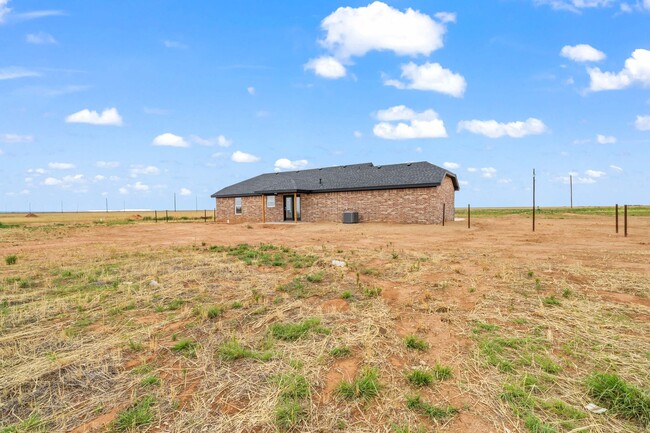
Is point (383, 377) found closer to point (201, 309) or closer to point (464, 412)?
point (464, 412)

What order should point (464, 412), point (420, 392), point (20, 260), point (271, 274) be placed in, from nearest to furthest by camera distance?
point (464, 412), point (420, 392), point (271, 274), point (20, 260)

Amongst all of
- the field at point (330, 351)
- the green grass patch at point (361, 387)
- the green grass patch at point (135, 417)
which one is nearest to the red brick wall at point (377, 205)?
the field at point (330, 351)

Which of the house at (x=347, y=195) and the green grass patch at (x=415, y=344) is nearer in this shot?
the green grass patch at (x=415, y=344)

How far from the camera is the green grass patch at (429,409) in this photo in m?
3.10

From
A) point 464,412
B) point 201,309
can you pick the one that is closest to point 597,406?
point 464,412

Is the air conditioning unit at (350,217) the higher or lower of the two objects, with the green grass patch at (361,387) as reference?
higher

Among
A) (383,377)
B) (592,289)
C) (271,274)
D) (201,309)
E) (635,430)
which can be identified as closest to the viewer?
(635,430)

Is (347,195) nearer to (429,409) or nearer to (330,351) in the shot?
(330,351)

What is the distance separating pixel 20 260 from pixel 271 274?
8596 millimetres

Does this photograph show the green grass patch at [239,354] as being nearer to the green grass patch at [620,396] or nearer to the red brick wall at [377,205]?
the green grass patch at [620,396]

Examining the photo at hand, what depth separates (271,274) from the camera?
8.54m

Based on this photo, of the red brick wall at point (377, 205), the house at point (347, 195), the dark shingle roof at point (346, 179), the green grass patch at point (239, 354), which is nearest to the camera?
the green grass patch at point (239, 354)

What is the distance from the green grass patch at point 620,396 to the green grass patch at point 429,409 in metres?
1.43

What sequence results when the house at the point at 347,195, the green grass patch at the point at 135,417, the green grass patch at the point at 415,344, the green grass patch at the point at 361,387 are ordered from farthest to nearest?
1. the house at the point at 347,195
2. the green grass patch at the point at 415,344
3. the green grass patch at the point at 361,387
4. the green grass patch at the point at 135,417
